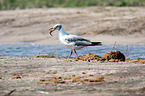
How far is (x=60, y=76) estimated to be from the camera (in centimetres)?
563

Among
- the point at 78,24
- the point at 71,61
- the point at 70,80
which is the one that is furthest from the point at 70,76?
the point at 78,24

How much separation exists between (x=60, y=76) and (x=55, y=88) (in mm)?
924

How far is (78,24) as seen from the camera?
17000mm

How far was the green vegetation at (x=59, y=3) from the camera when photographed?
21.2 meters

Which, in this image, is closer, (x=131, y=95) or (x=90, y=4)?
(x=131, y=95)

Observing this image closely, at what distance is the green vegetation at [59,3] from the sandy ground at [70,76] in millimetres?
14565

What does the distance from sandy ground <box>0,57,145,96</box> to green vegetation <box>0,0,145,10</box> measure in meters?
A: 14.6

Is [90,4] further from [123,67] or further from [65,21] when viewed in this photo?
[123,67]

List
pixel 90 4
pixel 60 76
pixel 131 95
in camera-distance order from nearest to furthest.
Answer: pixel 131 95, pixel 60 76, pixel 90 4

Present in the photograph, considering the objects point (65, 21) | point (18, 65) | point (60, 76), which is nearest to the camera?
point (60, 76)

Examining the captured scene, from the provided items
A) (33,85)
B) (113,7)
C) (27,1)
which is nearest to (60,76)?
(33,85)

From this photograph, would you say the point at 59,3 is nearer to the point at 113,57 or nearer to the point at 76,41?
the point at 76,41

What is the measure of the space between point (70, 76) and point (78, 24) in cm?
1155

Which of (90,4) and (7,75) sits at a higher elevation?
(90,4)
